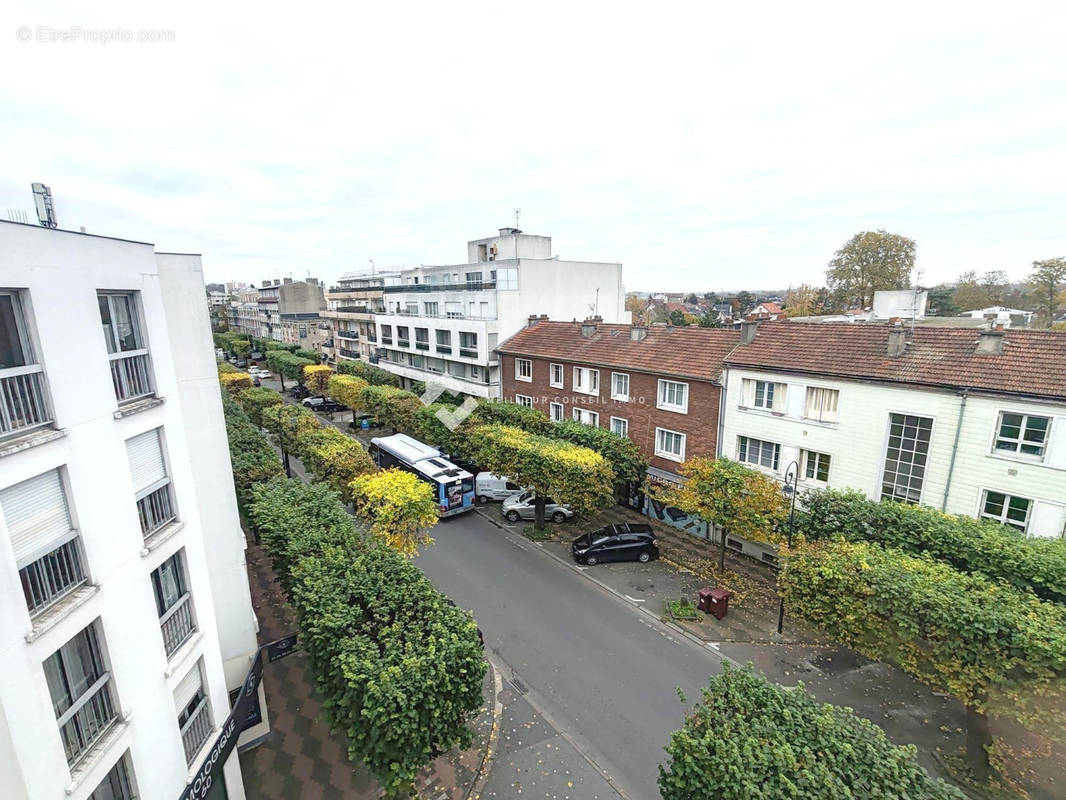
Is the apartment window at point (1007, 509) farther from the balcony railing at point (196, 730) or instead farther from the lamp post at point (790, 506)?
the balcony railing at point (196, 730)

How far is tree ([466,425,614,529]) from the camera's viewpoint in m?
23.6

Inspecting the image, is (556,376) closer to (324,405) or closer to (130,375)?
(130,375)

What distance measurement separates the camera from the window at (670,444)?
1065 inches

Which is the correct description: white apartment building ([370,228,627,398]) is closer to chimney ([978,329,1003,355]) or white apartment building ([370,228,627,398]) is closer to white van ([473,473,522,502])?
white van ([473,473,522,502])

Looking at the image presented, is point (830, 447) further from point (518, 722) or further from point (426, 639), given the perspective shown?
point (426, 639)

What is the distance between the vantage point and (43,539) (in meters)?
6.98

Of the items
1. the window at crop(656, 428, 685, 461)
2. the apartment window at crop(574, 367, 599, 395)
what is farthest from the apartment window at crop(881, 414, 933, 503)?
the apartment window at crop(574, 367, 599, 395)

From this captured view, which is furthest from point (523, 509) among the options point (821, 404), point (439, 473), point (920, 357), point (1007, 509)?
point (1007, 509)

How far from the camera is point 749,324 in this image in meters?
25.0

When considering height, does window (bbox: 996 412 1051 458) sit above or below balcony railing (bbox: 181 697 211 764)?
above

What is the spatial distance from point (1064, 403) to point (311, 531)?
81.8ft

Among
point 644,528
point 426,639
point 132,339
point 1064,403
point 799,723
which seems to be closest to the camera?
point 132,339

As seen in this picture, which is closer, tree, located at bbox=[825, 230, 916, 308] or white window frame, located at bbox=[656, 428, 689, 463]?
white window frame, located at bbox=[656, 428, 689, 463]

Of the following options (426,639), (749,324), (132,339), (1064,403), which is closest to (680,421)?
(749,324)
